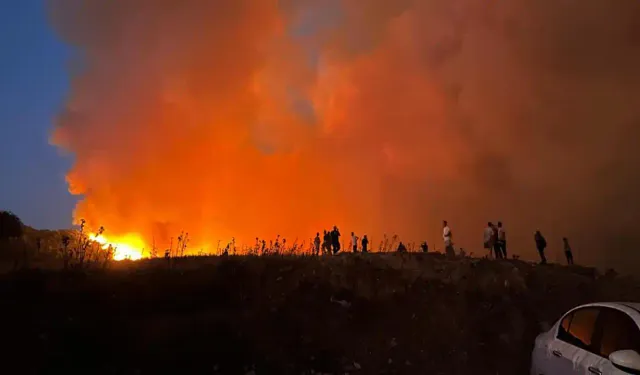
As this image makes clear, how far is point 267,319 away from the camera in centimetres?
1236

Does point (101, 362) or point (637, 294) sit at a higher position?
point (637, 294)

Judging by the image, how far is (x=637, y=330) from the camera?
5621 millimetres

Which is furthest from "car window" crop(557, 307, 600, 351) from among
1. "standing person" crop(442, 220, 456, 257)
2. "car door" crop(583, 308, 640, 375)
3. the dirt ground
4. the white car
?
"standing person" crop(442, 220, 456, 257)

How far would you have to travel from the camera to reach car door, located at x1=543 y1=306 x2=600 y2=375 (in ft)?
21.1

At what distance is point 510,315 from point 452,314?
2.30m

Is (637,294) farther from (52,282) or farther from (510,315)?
(52,282)

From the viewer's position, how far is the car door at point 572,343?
254 inches

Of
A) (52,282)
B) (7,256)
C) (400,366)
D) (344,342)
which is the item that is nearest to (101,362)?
(52,282)

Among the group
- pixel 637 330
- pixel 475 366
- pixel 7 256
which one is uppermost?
pixel 7 256

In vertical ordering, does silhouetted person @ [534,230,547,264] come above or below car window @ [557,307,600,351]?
above

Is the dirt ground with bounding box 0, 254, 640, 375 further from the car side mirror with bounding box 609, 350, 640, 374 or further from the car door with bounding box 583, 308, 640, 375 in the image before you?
the car side mirror with bounding box 609, 350, 640, 374

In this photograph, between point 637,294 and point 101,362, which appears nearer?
point 101,362

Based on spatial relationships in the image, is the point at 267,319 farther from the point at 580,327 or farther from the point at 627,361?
the point at 627,361

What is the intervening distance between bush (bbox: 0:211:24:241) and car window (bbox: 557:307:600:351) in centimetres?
2798
